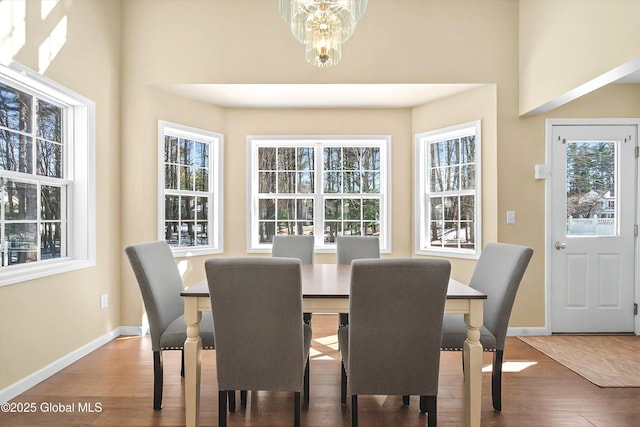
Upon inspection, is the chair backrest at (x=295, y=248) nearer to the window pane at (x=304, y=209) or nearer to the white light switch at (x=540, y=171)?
the window pane at (x=304, y=209)

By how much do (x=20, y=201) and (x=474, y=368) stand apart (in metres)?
3.16

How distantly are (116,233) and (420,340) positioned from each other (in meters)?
3.13

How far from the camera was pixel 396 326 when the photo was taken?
1681 mm

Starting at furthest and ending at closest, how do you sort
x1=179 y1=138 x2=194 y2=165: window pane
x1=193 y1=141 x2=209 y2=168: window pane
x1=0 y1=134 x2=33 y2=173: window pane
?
1. x1=193 y1=141 x2=209 y2=168: window pane
2. x1=179 y1=138 x2=194 y2=165: window pane
3. x1=0 y1=134 x2=33 y2=173: window pane

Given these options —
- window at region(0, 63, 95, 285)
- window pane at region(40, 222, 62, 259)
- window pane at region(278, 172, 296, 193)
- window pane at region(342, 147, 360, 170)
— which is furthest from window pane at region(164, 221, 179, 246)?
window pane at region(342, 147, 360, 170)

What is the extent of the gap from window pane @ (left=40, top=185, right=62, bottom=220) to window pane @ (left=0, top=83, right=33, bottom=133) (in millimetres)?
486

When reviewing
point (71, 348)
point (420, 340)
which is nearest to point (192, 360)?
point (420, 340)

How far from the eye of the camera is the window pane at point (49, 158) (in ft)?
9.13

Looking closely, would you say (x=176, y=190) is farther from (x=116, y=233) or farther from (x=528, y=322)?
(x=528, y=322)

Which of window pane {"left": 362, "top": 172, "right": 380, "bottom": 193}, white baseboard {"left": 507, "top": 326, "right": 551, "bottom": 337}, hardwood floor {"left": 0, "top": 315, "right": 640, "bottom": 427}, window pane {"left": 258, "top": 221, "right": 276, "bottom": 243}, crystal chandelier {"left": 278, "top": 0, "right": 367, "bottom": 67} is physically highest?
crystal chandelier {"left": 278, "top": 0, "right": 367, "bottom": 67}

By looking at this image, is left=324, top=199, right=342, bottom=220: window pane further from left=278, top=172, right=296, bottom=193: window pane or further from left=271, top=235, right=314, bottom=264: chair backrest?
left=271, top=235, right=314, bottom=264: chair backrest

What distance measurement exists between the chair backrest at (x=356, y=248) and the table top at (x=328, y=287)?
1.90ft

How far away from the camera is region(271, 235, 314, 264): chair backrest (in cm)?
334

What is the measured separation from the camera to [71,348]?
2875 millimetres
